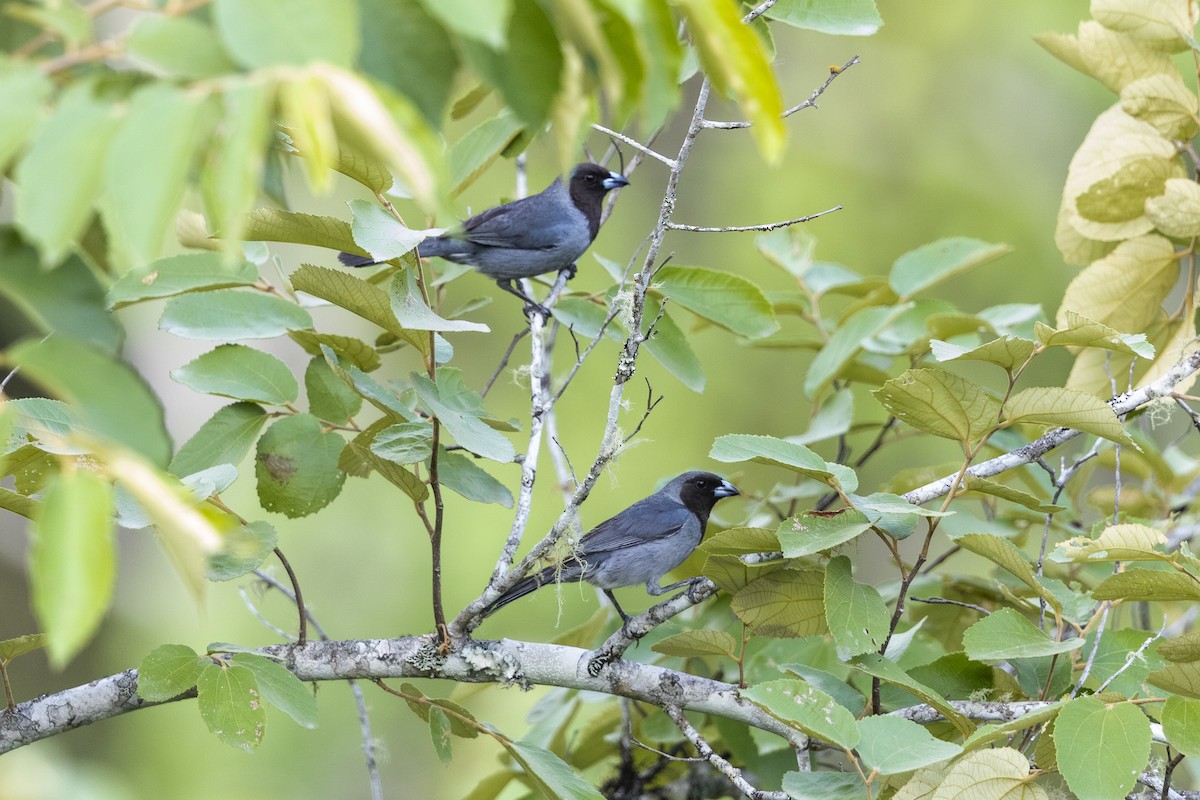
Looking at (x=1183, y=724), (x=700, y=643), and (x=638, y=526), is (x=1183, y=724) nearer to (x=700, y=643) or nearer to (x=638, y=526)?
(x=700, y=643)

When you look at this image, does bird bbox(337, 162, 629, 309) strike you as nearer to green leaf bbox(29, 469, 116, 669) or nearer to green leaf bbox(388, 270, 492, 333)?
green leaf bbox(388, 270, 492, 333)

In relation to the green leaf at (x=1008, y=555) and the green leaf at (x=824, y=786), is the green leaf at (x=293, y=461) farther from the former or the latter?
the green leaf at (x=1008, y=555)

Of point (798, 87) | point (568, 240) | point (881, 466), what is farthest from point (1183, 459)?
point (798, 87)

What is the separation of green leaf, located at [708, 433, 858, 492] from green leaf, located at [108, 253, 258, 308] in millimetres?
1240

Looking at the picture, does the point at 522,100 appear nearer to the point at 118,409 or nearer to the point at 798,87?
the point at 118,409

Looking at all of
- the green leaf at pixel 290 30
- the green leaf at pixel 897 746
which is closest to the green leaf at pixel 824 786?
the green leaf at pixel 897 746

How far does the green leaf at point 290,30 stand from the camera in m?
1.00

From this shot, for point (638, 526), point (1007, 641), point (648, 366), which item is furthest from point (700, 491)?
point (648, 366)

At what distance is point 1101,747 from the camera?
6.48ft

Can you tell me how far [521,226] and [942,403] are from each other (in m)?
2.73

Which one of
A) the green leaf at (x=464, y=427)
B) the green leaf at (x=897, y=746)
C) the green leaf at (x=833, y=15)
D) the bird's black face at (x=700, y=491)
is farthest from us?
the bird's black face at (x=700, y=491)

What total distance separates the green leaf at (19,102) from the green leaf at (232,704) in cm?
155

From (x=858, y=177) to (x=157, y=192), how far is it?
8925 millimetres

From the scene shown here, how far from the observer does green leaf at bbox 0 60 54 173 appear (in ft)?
3.12
